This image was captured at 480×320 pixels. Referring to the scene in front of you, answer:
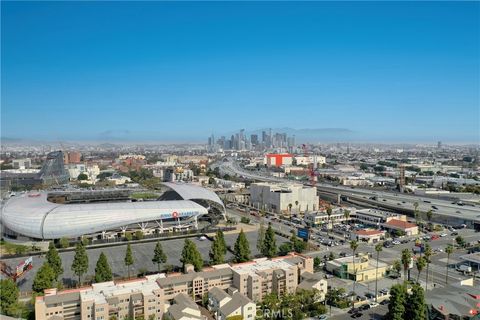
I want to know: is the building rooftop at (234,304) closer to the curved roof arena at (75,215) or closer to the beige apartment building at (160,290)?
the beige apartment building at (160,290)

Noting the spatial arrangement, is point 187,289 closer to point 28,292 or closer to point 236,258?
point 236,258

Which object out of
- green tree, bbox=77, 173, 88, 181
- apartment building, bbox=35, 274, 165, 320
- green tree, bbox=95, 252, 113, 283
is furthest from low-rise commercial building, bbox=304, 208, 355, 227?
green tree, bbox=77, 173, 88, 181

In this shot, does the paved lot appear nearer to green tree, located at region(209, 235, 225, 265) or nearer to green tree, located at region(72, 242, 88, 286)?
green tree, located at region(72, 242, 88, 286)

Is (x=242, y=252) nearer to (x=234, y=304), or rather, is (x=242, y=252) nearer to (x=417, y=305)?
(x=234, y=304)

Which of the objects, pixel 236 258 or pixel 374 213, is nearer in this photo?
pixel 236 258

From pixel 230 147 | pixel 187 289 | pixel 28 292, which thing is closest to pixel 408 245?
pixel 187 289

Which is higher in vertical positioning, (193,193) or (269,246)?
(193,193)

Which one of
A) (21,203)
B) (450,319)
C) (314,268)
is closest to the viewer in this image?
(450,319)

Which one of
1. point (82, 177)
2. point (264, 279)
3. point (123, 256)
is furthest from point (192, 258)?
point (82, 177)
